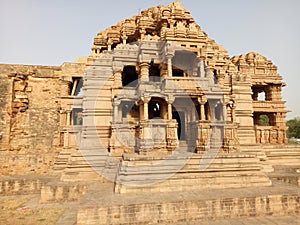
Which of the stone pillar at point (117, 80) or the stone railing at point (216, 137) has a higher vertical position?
the stone pillar at point (117, 80)

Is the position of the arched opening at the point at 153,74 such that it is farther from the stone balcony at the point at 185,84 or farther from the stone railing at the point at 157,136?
the stone railing at the point at 157,136

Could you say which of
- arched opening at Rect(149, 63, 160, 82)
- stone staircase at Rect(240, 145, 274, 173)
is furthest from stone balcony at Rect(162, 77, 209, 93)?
stone staircase at Rect(240, 145, 274, 173)

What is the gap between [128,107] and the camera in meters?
13.4

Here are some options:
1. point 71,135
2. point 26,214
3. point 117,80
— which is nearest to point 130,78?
point 117,80

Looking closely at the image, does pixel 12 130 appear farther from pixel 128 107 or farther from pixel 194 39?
pixel 194 39

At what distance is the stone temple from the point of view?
7.83m

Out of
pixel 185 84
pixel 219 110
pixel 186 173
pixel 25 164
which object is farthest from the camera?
pixel 25 164

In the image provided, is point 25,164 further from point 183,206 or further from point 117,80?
point 183,206

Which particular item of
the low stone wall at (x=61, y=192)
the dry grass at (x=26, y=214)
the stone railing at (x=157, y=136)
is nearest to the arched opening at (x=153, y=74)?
the stone railing at (x=157, y=136)

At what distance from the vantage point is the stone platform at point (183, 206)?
6.26 metres

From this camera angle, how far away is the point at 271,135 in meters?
18.4

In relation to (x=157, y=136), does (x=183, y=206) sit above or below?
below

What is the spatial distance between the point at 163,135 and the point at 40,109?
448 inches

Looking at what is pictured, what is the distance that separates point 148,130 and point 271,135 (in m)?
14.0
